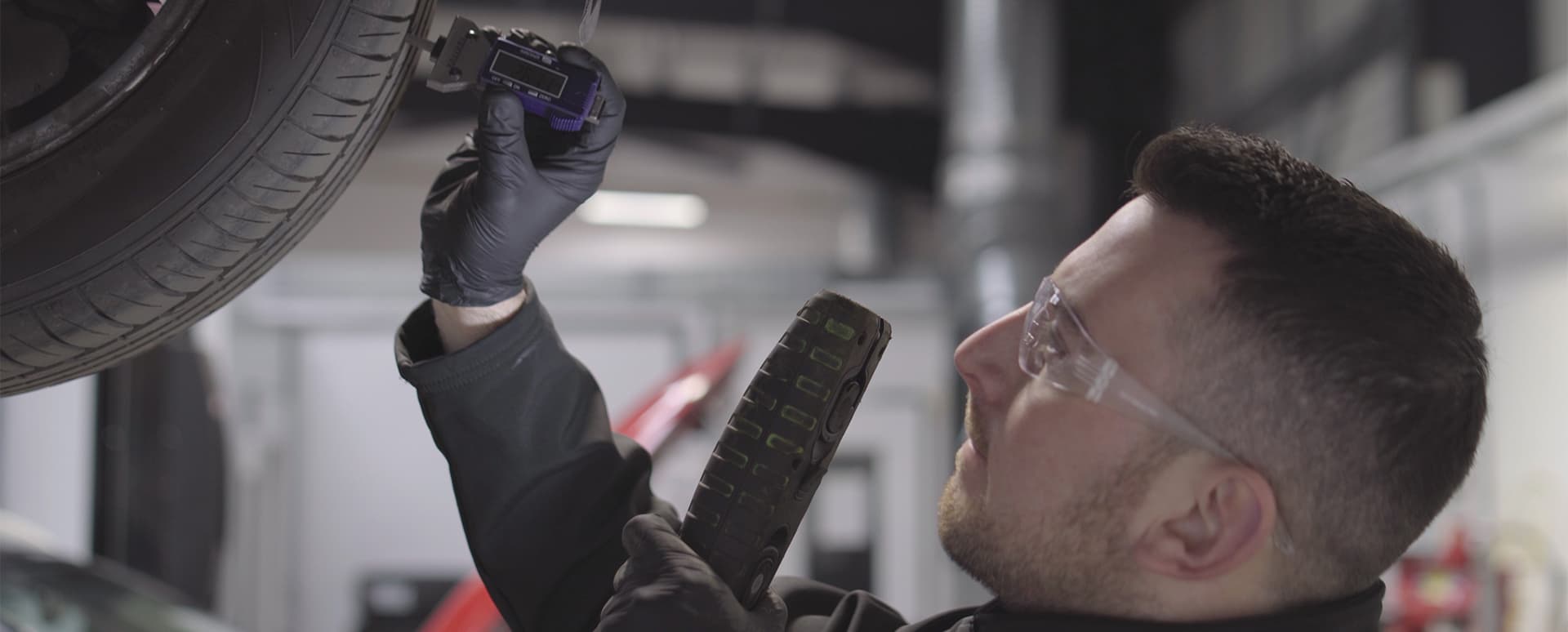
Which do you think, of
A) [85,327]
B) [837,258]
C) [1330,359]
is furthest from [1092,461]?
[837,258]

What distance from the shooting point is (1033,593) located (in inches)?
32.4

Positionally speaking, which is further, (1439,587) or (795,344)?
(1439,587)

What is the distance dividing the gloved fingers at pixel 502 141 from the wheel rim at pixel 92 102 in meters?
0.17

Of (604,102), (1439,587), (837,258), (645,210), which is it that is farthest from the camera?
(837,258)

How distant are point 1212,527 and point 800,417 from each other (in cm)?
28

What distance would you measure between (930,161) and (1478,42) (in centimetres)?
310

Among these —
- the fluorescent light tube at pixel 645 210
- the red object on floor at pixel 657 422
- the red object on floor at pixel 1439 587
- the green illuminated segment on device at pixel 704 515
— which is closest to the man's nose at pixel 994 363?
the green illuminated segment on device at pixel 704 515

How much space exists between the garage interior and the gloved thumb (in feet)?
6.82

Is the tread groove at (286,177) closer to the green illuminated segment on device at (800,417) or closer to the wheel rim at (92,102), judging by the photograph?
the wheel rim at (92,102)

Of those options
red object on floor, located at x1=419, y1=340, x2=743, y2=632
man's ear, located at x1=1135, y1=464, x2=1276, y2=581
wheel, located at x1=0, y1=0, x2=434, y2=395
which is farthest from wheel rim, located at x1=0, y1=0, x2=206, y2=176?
red object on floor, located at x1=419, y1=340, x2=743, y2=632

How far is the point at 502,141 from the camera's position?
76 cm

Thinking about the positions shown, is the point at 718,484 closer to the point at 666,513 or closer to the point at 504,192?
the point at 666,513

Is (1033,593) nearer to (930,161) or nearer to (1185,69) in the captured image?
(1185,69)

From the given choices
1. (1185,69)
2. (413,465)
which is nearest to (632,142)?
(413,465)
